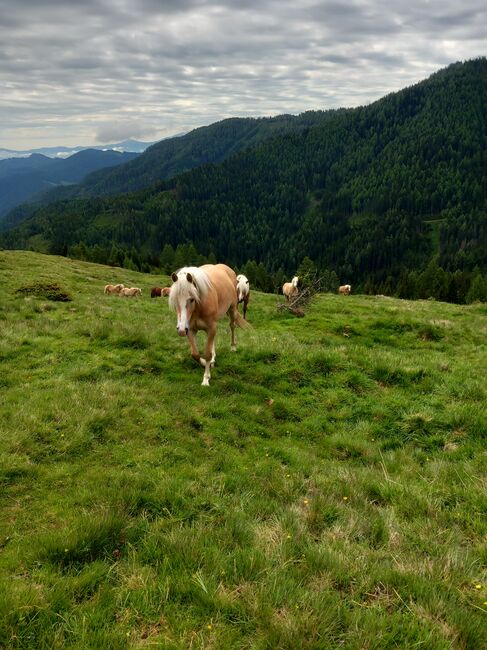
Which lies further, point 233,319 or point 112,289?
point 112,289

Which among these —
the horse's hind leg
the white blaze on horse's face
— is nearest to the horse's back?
the horse's hind leg

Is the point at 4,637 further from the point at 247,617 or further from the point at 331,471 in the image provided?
the point at 331,471

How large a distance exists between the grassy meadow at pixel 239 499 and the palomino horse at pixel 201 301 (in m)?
1.22

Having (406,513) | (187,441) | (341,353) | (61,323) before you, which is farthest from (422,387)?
(61,323)

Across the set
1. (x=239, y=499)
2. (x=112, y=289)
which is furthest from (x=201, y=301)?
(x=112, y=289)

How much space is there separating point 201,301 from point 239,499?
6.07m

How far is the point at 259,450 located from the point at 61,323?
12.3 metres

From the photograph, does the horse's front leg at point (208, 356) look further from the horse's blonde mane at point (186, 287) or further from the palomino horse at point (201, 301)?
the horse's blonde mane at point (186, 287)

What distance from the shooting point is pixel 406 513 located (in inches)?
243

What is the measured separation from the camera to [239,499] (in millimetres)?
6379

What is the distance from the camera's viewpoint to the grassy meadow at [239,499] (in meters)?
3.87

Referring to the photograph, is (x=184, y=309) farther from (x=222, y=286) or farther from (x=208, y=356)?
(x=222, y=286)

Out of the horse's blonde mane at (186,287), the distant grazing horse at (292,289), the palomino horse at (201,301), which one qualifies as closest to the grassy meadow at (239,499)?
the palomino horse at (201,301)

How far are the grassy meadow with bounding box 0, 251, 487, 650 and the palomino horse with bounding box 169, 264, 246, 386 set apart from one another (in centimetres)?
122
